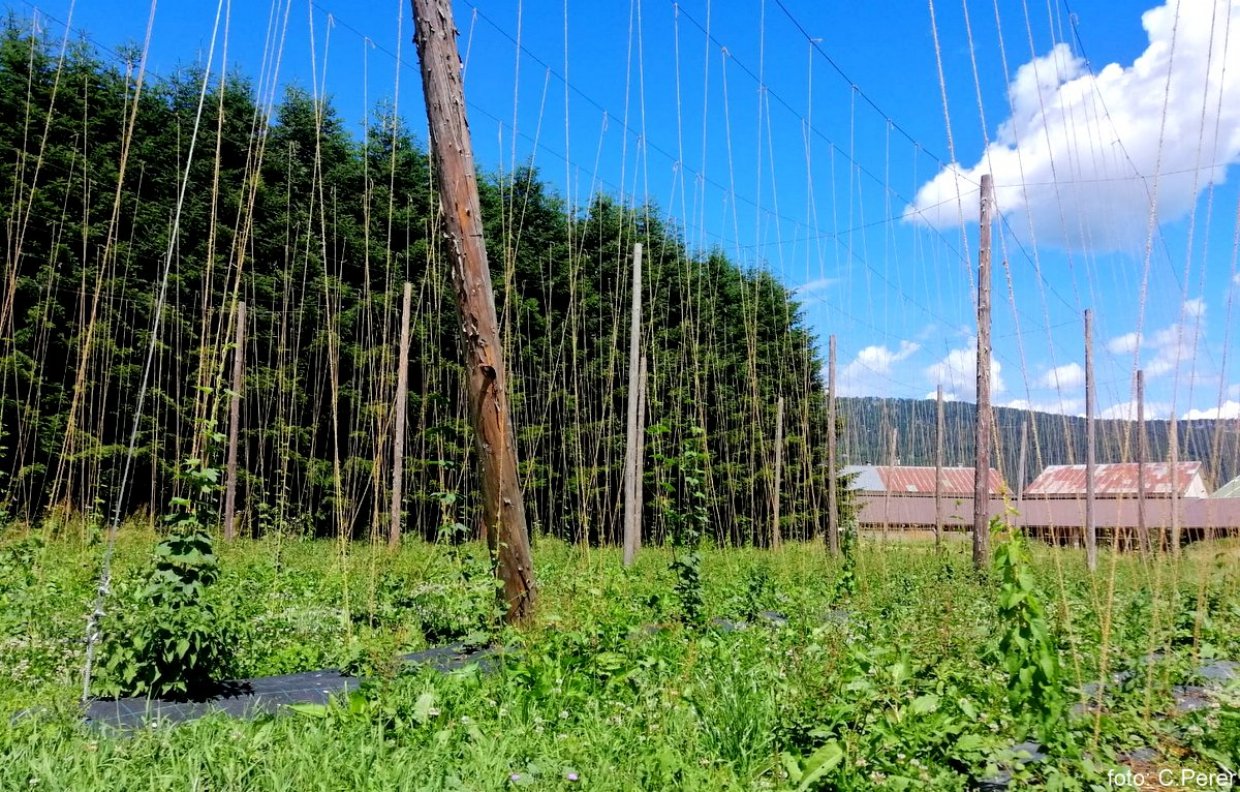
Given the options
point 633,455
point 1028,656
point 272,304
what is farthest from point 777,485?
point 272,304

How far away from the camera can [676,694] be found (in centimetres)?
260

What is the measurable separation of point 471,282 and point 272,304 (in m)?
5.14

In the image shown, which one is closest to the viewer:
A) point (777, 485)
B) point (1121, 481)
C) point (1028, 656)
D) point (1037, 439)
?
point (1028, 656)

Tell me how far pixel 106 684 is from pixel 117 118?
22.5 ft

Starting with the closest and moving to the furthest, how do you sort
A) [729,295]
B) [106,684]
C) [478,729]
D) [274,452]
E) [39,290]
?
[478,729]
[106,684]
[39,290]
[274,452]
[729,295]

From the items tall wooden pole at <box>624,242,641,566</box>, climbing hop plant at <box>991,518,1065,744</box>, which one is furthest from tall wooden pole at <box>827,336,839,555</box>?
climbing hop plant at <box>991,518,1065,744</box>

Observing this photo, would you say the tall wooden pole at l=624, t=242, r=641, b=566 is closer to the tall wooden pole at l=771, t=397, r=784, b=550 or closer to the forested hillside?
the forested hillside

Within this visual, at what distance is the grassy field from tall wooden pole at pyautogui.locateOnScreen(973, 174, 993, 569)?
10.2 feet

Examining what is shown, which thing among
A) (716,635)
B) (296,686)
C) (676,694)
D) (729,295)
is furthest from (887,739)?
(729,295)

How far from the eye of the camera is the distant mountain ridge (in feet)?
9.48

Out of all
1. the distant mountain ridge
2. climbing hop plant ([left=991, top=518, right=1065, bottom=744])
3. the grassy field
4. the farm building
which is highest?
the distant mountain ridge

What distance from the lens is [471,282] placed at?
3666 mm

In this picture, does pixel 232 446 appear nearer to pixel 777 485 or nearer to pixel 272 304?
pixel 272 304

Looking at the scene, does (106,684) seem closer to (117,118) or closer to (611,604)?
(611,604)
